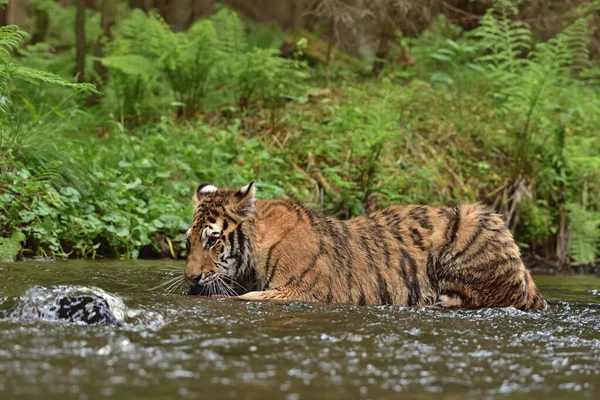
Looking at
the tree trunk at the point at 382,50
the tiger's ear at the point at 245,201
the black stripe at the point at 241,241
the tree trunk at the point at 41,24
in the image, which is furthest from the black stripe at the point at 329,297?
the tree trunk at the point at 41,24

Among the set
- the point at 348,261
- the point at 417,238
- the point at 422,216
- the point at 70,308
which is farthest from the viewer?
the point at 422,216

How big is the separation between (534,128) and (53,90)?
7000mm

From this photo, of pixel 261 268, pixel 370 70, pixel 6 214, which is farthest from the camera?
pixel 370 70

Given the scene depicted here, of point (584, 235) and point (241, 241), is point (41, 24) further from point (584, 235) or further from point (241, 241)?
point (241, 241)

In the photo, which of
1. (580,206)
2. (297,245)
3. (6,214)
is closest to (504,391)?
(297,245)

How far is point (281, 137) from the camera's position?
38.1 ft

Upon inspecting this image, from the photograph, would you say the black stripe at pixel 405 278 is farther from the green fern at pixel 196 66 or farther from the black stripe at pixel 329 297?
the green fern at pixel 196 66

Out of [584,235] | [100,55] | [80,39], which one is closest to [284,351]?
[584,235]

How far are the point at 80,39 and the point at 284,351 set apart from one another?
9.18 m

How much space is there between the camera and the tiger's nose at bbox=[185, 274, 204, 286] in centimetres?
621

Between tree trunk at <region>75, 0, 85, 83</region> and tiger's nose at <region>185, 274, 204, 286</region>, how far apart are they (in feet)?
22.3

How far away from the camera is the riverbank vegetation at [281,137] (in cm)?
879

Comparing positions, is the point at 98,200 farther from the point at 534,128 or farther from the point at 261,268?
the point at 534,128

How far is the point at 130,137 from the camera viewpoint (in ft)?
35.1
